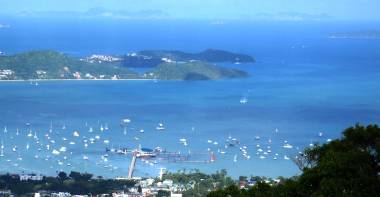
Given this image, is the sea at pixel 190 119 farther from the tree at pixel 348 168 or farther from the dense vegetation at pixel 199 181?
the tree at pixel 348 168

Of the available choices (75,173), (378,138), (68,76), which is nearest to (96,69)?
(68,76)

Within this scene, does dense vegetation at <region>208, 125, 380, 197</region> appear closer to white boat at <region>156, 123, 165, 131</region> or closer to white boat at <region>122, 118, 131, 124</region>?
white boat at <region>156, 123, 165, 131</region>

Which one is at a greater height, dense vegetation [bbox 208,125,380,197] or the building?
the building

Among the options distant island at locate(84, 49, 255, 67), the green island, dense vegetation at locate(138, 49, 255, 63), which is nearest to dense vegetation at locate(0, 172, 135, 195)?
the green island

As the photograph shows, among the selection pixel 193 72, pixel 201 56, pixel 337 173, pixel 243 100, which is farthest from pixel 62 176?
pixel 201 56

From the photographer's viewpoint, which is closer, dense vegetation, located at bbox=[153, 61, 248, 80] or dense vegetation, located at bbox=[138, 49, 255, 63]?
dense vegetation, located at bbox=[153, 61, 248, 80]

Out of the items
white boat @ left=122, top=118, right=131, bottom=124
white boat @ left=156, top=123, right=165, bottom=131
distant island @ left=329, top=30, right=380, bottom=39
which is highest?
distant island @ left=329, top=30, right=380, bottom=39

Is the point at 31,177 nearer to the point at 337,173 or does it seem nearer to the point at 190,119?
the point at 190,119

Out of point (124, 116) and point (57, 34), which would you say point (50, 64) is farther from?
point (57, 34)

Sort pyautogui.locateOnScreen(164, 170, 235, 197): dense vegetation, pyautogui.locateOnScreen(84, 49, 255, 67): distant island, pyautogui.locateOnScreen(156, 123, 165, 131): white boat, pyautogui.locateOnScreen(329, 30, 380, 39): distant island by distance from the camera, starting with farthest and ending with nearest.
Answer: pyautogui.locateOnScreen(329, 30, 380, 39): distant island → pyautogui.locateOnScreen(84, 49, 255, 67): distant island → pyautogui.locateOnScreen(156, 123, 165, 131): white boat → pyautogui.locateOnScreen(164, 170, 235, 197): dense vegetation
